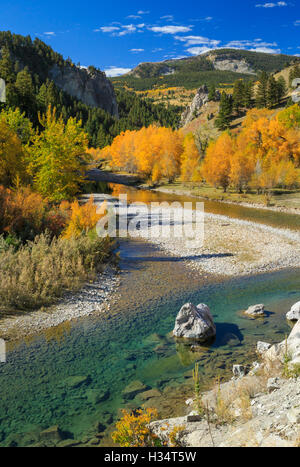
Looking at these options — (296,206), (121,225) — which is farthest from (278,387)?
(296,206)

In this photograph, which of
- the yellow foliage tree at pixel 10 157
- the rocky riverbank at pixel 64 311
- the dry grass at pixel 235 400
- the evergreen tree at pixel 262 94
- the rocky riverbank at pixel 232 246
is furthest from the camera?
the evergreen tree at pixel 262 94

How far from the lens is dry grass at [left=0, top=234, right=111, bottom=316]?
46.6ft

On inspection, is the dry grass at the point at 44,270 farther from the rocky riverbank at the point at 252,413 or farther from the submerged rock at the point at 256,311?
the rocky riverbank at the point at 252,413

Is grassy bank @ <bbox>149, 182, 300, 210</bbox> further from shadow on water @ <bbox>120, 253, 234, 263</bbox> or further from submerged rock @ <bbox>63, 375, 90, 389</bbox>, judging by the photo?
submerged rock @ <bbox>63, 375, 90, 389</bbox>

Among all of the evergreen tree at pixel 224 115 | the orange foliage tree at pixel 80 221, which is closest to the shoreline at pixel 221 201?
the orange foliage tree at pixel 80 221

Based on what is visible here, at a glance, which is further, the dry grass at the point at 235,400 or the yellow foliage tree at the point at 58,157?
the yellow foliage tree at the point at 58,157

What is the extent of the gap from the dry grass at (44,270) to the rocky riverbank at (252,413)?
8924 millimetres

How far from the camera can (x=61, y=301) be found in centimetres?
1493

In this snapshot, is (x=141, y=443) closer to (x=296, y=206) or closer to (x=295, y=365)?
(x=295, y=365)

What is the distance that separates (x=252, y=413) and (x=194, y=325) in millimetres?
5198

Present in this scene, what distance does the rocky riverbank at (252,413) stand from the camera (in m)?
5.50

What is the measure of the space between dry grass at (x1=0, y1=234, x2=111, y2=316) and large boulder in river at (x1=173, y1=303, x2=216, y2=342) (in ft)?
20.6

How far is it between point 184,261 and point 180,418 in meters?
14.3

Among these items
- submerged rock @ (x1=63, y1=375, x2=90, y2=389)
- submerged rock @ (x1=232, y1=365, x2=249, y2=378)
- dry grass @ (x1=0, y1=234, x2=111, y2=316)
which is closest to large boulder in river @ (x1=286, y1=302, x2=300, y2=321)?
submerged rock @ (x1=232, y1=365, x2=249, y2=378)
